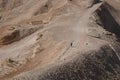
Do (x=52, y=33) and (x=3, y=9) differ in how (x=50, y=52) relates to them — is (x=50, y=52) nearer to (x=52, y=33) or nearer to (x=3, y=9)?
(x=52, y=33)

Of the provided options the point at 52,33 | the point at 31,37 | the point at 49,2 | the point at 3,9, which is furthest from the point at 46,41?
the point at 3,9

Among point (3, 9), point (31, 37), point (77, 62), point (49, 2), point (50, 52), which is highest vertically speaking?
point (77, 62)

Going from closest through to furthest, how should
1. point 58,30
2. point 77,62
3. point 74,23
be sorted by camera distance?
point 77,62
point 58,30
point 74,23

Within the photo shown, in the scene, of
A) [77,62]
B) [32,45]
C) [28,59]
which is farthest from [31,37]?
[77,62]

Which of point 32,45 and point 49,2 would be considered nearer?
point 32,45

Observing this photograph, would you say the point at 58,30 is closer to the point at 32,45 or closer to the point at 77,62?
the point at 32,45

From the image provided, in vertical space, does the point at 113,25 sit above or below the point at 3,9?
above

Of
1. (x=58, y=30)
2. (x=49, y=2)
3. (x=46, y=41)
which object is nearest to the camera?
(x=46, y=41)
